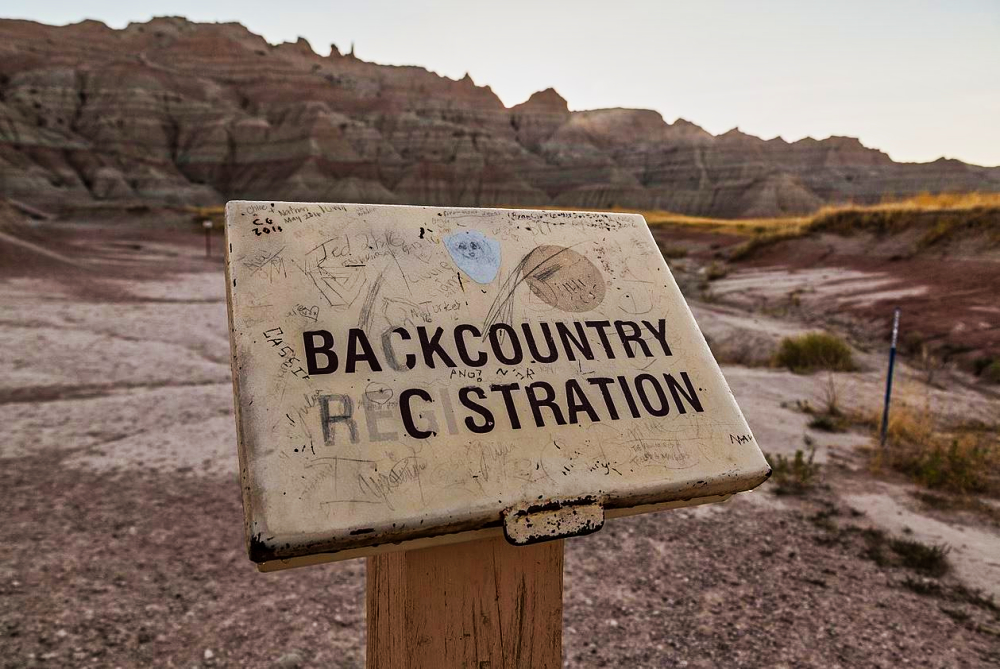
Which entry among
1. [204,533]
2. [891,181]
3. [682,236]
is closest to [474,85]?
[891,181]

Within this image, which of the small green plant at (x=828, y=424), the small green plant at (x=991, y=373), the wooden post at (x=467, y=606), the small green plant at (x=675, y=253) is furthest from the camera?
the small green plant at (x=675, y=253)

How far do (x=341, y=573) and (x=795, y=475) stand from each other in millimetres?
2974

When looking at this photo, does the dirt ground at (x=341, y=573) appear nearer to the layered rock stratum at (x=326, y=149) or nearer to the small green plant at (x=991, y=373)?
the small green plant at (x=991, y=373)

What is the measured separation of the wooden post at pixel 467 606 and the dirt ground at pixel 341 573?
137cm

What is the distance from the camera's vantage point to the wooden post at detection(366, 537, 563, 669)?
4.00 feet

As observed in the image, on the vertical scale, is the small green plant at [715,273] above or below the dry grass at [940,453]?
above

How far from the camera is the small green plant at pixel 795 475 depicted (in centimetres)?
414

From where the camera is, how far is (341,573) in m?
3.21

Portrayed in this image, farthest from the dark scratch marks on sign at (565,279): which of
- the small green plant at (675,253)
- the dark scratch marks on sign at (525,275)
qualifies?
the small green plant at (675,253)

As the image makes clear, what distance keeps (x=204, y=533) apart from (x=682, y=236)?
26.8 meters

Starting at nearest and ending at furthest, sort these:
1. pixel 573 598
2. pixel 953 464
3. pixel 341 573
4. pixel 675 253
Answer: pixel 573 598
pixel 341 573
pixel 953 464
pixel 675 253

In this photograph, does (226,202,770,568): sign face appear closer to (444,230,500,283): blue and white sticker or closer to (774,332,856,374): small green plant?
(444,230,500,283): blue and white sticker

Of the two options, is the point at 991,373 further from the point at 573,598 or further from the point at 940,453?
the point at 573,598

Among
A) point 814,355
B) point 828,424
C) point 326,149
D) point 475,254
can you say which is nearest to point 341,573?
point 475,254
